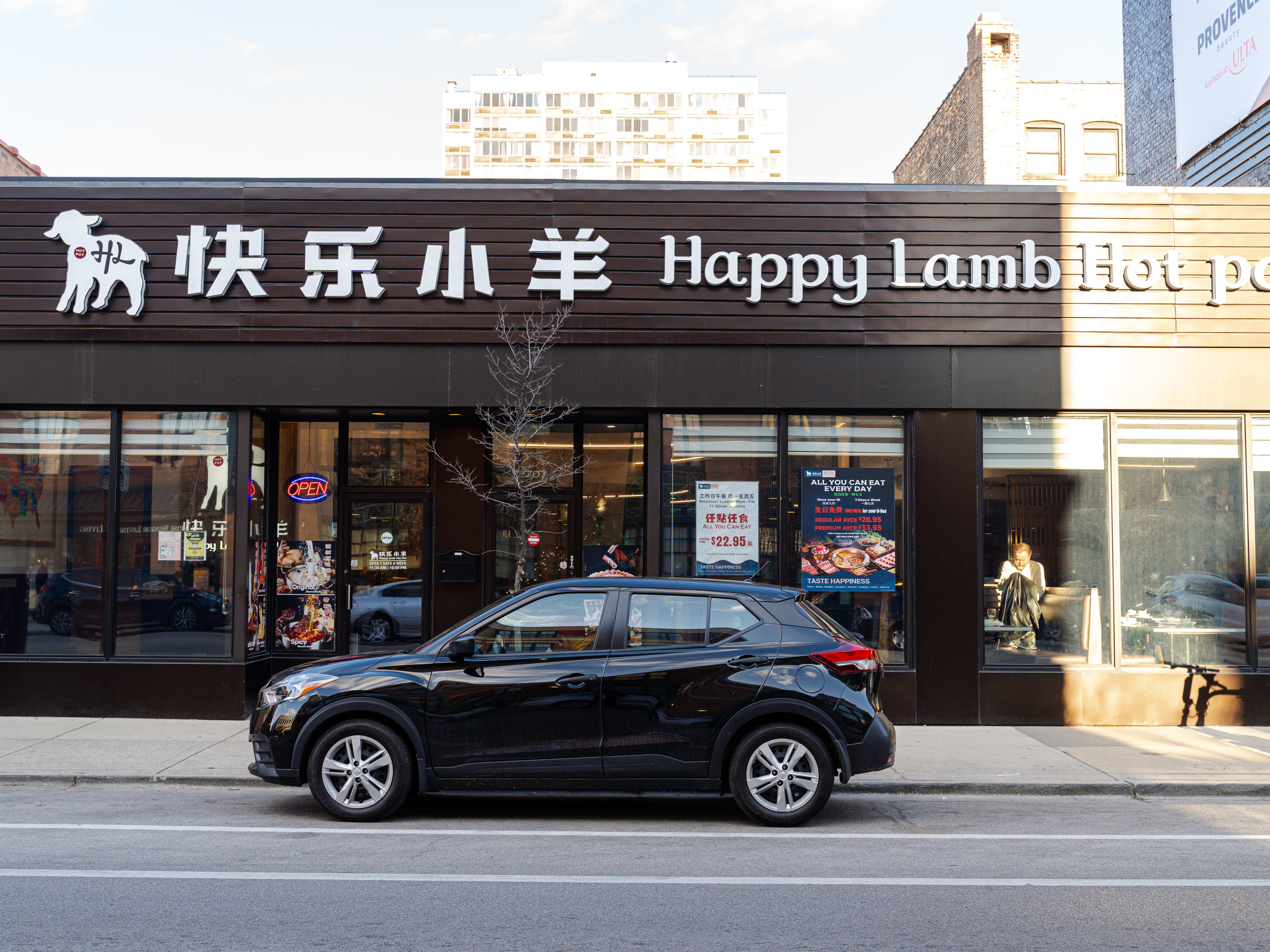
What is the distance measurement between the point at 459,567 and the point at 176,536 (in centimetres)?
311

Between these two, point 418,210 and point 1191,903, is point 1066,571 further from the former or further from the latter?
point 418,210

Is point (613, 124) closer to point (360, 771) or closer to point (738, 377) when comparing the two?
point (738, 377)

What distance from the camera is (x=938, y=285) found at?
11.3 m

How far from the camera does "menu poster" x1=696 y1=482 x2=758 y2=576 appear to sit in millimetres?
11305

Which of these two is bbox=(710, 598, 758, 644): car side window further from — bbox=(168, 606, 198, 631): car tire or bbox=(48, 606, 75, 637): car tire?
bbox=(48, 606, 75, 637): car tire

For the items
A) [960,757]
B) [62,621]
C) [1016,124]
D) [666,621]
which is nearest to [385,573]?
[62,621]

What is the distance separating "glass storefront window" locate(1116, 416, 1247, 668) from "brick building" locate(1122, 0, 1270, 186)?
5445 millimetres

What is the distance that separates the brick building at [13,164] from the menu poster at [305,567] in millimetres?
8061

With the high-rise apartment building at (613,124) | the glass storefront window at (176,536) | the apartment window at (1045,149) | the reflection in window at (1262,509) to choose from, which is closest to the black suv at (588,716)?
the glass storefront window at (176,536)

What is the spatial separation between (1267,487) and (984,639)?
355 cm

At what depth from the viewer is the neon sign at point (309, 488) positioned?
1261 cm

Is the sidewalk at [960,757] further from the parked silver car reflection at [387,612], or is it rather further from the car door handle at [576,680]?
the car door handle at [576,680]

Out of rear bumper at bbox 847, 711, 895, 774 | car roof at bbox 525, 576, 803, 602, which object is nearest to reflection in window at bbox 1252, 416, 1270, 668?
rear bumper at bbox 847, 711, 895, 774

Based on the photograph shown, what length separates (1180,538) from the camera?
11.3 meters
